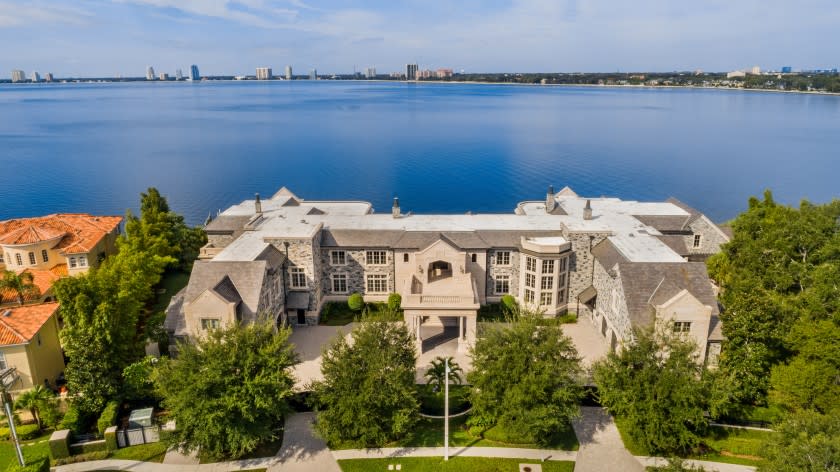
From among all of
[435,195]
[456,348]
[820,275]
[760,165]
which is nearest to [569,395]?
[456,348]

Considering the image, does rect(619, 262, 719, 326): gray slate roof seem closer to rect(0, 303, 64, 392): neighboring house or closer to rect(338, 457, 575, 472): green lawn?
rect(338, 457, 575, 472): green lawn

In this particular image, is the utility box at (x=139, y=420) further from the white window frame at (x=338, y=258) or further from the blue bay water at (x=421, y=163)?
the blue bay water at (x=421, y=163)

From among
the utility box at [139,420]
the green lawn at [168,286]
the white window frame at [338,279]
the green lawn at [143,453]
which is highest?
the white window frame at [338,279]

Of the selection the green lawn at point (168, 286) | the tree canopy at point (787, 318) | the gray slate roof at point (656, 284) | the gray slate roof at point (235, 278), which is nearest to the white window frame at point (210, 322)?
the gray slate roof at point (235, 278)

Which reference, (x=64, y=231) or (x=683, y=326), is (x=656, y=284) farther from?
(x=64, y=231)

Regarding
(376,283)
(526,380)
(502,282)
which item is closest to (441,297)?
(502,282)

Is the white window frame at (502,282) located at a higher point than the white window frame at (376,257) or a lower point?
lower
